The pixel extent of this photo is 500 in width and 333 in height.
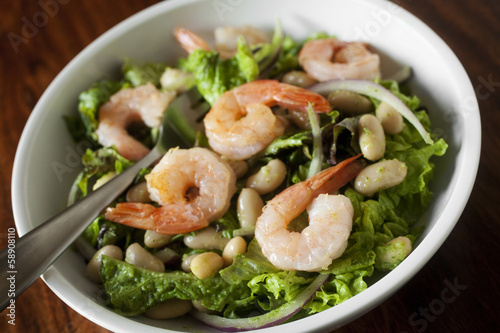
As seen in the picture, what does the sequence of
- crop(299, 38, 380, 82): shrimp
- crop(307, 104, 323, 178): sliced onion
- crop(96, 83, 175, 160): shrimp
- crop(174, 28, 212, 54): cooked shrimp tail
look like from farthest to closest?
crop(174, 28, 212, 54): cooked shrimp tail < crop(96, 83, 175, 160): shrimp < crop(299, 38, 380, 82): shrimp < crop(307, 104, 323, 178): sliced onion

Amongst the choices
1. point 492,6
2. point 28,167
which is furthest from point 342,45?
point 28,167

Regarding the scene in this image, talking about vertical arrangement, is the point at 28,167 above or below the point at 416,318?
above

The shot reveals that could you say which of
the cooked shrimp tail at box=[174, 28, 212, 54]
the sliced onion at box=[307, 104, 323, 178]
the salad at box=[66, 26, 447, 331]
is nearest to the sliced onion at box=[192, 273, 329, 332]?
the salad at box=[66, 26, 447, 331]

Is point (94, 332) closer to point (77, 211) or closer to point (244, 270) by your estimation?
point (77, 211)

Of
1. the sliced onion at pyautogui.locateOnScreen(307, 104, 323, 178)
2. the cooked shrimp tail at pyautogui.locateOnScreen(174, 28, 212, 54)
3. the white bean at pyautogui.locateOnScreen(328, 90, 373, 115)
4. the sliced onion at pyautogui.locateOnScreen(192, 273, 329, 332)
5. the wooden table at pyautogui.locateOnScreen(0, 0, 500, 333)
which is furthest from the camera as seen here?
the cooked shrimp tail at pyautogui.locateOnScreen(174, 28, 212, 54)

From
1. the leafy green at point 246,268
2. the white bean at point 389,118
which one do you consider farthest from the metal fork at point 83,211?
the white bean at point 389,118

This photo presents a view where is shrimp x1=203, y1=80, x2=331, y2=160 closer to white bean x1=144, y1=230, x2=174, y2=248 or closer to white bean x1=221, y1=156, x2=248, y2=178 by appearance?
white bean x1=221, y1=156, x2=248, y2=178

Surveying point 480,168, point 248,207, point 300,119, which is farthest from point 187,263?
point 480,168
